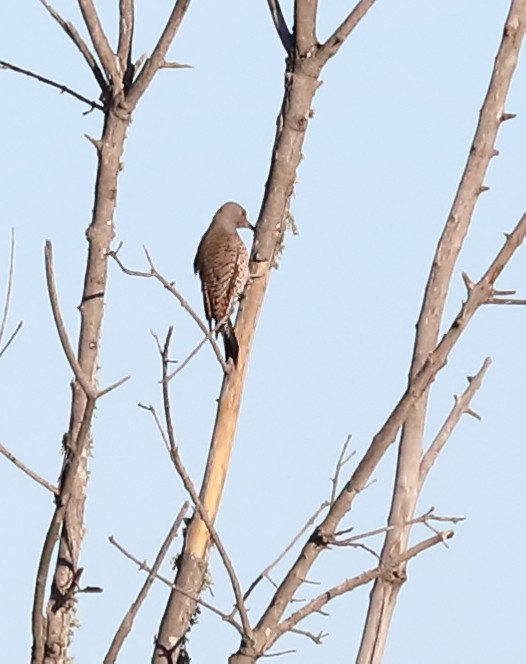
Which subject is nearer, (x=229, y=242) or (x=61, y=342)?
(x=61, y=342)

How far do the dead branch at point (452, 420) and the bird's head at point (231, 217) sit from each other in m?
4.15

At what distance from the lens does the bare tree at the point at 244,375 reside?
353 cm

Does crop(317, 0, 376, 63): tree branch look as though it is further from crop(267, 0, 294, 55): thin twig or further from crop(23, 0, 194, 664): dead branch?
crop(23, 0, 194, 664): dead branch

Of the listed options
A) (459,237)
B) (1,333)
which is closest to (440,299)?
(459,237)

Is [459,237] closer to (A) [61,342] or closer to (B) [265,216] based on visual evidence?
(B) [265,216]

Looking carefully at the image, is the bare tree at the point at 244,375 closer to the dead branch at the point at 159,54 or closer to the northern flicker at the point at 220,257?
the dead branch at the point at 159,54

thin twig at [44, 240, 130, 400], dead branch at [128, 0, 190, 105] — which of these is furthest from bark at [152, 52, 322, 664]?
thin twig at [44, 240, 130, 400]

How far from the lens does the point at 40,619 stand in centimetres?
364

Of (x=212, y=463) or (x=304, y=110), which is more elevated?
(x=304, y=110)

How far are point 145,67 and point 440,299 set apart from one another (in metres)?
1.08

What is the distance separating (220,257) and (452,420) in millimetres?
3993

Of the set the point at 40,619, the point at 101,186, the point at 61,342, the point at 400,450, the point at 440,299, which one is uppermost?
the point at 101,186

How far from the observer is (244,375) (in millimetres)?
4770

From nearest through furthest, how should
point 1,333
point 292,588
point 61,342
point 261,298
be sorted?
point 61,342
point 292,588
point 1,333
point 261,298
